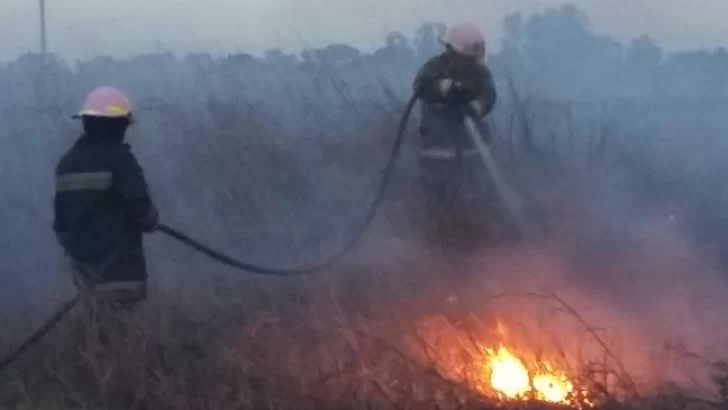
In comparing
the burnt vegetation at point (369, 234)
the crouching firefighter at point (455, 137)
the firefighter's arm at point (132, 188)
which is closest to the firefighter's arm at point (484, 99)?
the crouching firefighter at point (455, 137)

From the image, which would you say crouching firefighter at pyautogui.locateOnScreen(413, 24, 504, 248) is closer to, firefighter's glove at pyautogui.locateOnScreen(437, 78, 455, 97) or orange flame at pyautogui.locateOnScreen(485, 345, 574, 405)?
firefighter's glove at pyautogui.locateOnScreen(437, 78, 455, 97)

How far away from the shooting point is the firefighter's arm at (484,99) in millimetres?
8828

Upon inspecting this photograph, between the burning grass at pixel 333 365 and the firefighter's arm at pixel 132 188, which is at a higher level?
the firefighter's arm at pixel 132 188

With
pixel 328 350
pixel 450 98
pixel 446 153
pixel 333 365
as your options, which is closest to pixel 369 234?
pixel 446 153

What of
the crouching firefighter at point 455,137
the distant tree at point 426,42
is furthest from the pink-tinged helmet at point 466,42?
the distant tree at point 426,42

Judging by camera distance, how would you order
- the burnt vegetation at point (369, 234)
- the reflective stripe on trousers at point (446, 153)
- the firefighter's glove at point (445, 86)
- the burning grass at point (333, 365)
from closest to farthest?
1. the burning grass at point (333, 365)
2. the burnt vegetation at point (369, 234)
3. the firefighter's glove at point (445, 86)
4. the reflective stripe on trousers at point (446, 153)

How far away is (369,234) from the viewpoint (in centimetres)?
949

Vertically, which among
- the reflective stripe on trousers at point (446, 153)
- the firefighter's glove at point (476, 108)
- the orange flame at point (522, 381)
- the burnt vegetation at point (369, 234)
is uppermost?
the firefighter's glove at point (476, 108)

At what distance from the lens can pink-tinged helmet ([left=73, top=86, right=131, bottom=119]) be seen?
6.77 meters

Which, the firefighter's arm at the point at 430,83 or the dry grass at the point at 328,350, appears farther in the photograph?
the firefighter's arm at the point at 430,83

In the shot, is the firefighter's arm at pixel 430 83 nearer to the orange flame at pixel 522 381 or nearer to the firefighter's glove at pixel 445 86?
the firefighter's glove at pixel 445 86

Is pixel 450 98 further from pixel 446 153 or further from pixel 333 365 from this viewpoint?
pixel 333 365

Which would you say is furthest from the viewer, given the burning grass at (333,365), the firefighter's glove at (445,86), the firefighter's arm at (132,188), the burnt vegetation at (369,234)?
the firefighter's glove at (445,86)

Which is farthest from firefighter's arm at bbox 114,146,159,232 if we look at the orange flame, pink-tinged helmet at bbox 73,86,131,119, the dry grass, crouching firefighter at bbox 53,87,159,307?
the orange flame
